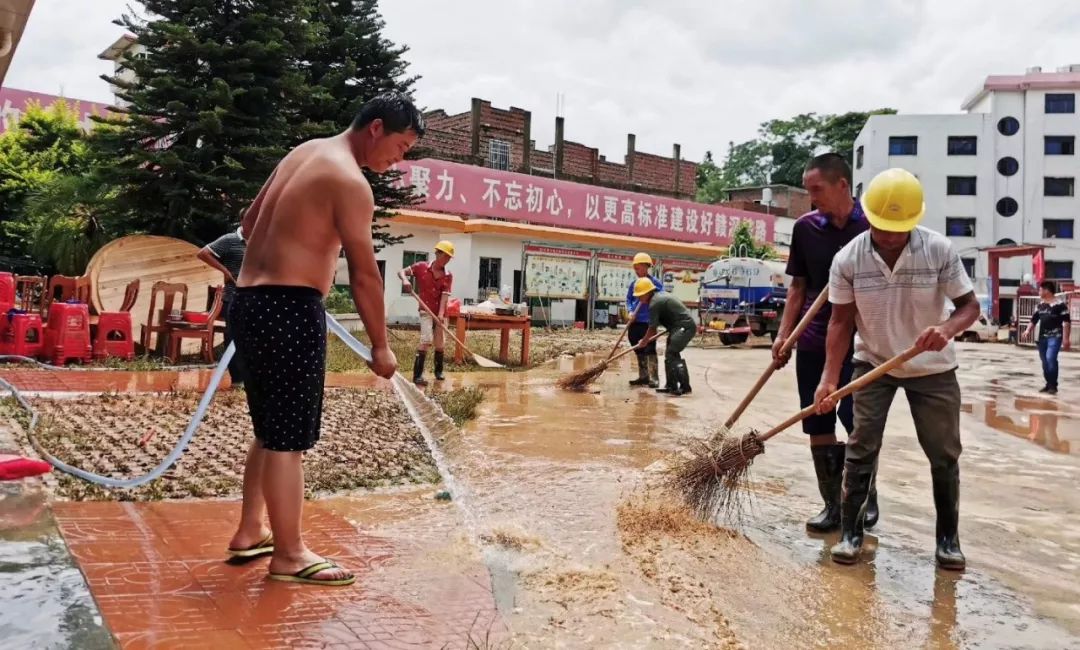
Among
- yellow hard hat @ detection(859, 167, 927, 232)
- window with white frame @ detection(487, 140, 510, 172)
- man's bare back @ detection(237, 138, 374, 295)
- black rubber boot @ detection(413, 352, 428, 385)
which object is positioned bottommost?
black rubber boot @ detection(413, 352, 428, 385)

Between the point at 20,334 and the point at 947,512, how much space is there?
854cm

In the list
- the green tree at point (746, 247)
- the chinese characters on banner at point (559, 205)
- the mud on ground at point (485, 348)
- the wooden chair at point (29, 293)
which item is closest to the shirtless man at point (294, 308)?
the mud on ground at point (485, 348)

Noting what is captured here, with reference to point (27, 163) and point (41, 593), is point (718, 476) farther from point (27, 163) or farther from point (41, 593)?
point (27, 163)

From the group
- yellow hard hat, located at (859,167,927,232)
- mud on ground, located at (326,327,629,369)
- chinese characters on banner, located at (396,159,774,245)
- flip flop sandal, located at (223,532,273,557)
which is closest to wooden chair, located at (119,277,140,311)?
mud on ground, located at (326,327,629,369)

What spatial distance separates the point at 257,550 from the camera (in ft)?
9.16

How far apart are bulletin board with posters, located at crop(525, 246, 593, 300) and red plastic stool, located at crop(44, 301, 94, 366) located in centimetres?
1447

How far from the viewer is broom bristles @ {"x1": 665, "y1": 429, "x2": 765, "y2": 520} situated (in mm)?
3771

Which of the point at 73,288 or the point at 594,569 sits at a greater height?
the point at 73,288

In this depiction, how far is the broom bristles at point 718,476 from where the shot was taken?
3.77 m

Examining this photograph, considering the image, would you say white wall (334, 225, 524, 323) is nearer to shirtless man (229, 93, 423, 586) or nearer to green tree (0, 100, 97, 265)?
green tree (0, 100, 97, 265)

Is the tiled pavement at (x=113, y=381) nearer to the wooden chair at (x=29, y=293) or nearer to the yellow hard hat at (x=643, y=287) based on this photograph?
the wooden chair at (x=29, y=293)

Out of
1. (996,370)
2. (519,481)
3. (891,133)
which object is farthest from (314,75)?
(891,133)

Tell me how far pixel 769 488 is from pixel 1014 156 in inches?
1744

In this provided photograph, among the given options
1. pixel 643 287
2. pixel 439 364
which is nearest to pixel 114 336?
pixel 439 364
